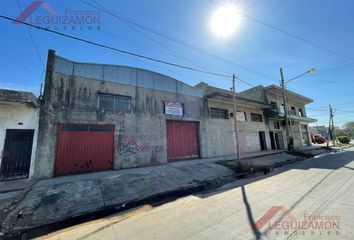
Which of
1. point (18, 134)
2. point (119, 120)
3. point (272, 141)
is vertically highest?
point (119, 120)

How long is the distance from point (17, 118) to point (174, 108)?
29.1 ft

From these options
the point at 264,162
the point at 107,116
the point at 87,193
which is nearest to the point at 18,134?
the point at 107,116

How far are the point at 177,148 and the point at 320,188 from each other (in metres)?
8.31

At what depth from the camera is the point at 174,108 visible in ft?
40.8

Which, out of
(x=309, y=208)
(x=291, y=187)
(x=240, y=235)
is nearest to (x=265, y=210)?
(x=309, y=208)

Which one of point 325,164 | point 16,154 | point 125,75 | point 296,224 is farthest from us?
point 325,164

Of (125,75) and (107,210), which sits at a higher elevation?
(125,75)

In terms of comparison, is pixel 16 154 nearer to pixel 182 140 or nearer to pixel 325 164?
pixel 182 140

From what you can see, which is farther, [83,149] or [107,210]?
[83,149]

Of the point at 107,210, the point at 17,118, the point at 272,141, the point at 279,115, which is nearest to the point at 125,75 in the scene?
the point at 17,118

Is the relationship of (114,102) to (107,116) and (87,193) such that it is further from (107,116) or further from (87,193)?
(87,193)

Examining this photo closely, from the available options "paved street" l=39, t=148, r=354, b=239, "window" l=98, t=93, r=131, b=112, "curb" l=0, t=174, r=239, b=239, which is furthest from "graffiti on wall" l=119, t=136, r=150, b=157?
"paved street" l=39, t=148, r=354, b=239

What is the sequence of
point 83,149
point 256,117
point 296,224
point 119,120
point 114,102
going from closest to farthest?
point 296,224, point 83,149, point 119,120, point 114,102, point 256,117

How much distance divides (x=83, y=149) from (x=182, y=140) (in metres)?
6.79
